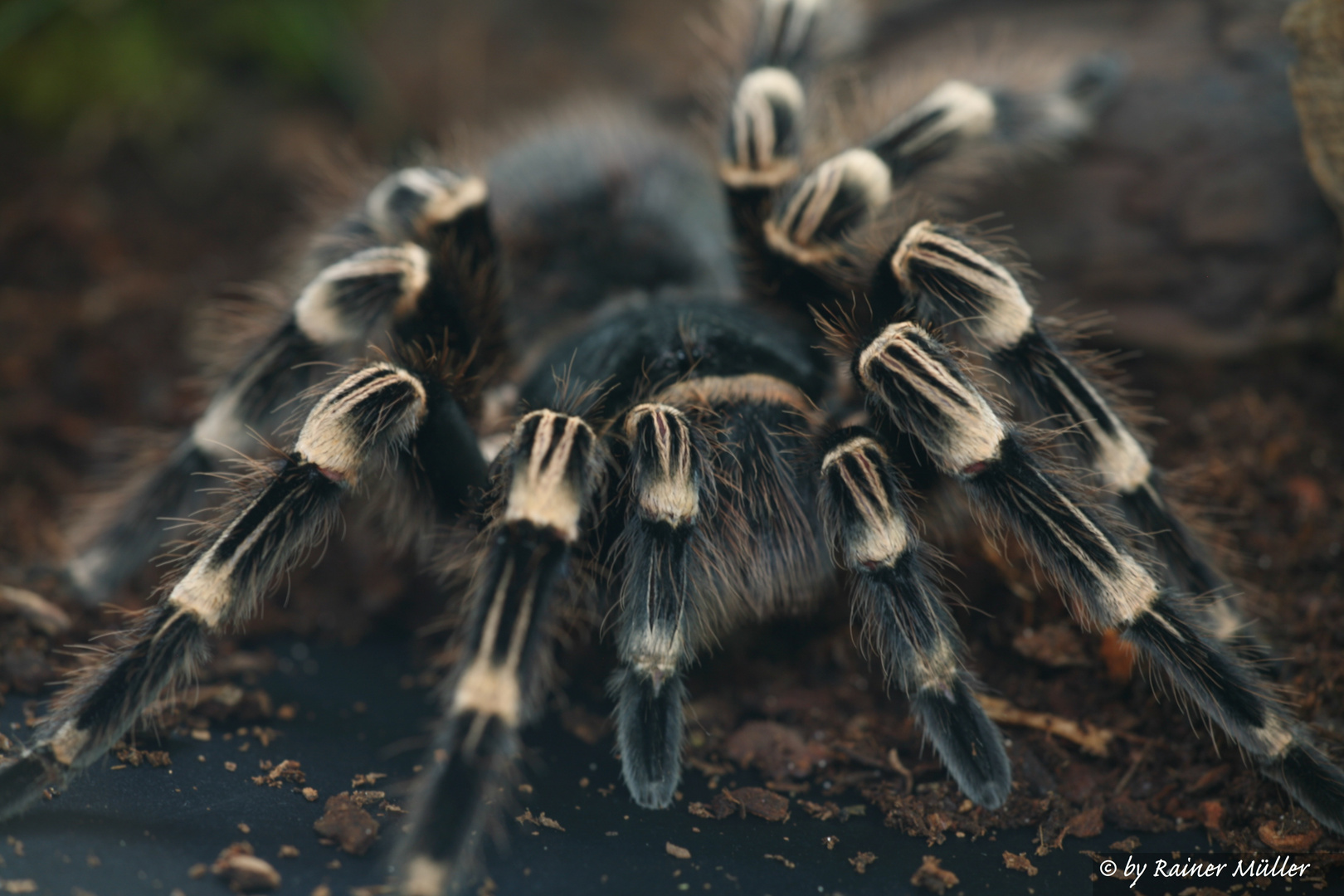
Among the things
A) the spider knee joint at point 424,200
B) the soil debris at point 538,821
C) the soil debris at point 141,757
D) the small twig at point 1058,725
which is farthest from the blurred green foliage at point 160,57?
the small twig at point 1058,725

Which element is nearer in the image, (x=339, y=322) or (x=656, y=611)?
(x=656, y=611)

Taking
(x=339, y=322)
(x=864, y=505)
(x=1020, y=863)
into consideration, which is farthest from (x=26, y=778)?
(x=1020, y=863)

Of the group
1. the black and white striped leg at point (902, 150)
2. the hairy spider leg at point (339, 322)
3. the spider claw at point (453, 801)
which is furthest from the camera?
the black and white striped leg at point (902, 150)

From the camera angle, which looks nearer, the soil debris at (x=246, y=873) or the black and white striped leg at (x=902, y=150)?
the soil debris at (x=246, y=873)

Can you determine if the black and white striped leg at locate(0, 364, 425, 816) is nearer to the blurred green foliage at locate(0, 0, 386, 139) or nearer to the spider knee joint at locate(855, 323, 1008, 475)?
the spider knee joint at locate(855, 323, 1008, 475)

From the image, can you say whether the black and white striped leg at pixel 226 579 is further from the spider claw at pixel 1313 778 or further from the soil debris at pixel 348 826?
the spider claw at pixel 1313 778

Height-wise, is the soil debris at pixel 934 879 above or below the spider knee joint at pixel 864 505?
below

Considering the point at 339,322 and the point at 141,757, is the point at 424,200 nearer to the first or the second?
the point at 339,322

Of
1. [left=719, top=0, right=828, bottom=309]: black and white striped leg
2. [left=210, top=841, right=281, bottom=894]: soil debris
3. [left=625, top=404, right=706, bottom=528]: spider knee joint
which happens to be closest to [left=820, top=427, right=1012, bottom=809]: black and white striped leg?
[left=625, top=404, right=706, bottom=528]: spider knee joint
